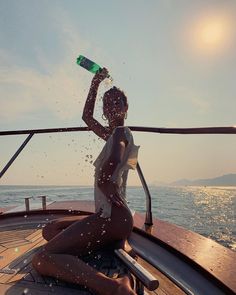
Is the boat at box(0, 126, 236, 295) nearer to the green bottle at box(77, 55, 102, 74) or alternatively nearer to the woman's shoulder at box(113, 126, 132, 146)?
the woman's shoulder at box(113, 126, 132, 146)

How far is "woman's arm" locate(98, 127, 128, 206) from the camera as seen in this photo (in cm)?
173

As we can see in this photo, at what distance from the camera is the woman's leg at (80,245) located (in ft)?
5.50

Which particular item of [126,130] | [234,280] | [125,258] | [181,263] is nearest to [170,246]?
[181,263]

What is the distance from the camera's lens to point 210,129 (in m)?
2.06

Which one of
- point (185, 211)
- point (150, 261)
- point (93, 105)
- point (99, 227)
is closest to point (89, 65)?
point (93, 105)

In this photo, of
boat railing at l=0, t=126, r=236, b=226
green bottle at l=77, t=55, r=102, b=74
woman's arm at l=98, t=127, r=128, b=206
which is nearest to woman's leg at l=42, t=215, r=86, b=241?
woman's arm at l=98, t=127, r=128, b=206

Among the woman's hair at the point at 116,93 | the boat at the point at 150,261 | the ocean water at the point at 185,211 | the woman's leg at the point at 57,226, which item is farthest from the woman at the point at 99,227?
the ocean water at the point at 185,211

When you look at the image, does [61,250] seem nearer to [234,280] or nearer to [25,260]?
[25,260]

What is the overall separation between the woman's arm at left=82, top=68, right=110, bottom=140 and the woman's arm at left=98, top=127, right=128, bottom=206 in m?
0.73

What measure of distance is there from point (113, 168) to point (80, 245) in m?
0.51

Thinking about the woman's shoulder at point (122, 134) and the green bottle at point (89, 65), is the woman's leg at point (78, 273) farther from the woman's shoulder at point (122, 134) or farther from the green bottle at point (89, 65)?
the green bottle at point (89, 65)

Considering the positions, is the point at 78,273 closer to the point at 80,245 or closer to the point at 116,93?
the point at 80,245

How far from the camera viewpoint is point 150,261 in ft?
7.21

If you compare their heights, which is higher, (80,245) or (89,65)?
(89,65)
